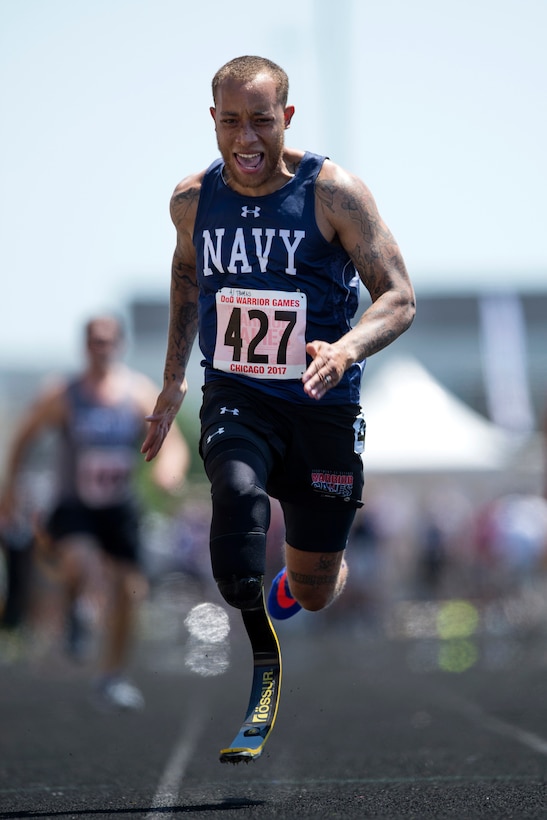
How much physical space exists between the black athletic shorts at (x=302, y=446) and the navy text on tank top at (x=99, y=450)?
12.8 ft

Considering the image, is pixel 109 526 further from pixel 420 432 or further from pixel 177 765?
pixel 420 432

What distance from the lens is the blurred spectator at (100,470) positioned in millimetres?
9336

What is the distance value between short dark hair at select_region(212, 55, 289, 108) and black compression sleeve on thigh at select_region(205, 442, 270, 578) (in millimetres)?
1376

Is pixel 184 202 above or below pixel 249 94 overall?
below

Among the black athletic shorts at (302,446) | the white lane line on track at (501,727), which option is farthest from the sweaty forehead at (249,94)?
the white lane line on track at (501,727)

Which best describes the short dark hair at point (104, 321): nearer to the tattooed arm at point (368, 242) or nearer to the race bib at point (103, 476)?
the race bib at point (103, 476)

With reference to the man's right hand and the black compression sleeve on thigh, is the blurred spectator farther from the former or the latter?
the black compression sleeve on thigh

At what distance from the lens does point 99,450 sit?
31.0 feet

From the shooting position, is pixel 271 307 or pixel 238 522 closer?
pixel 238 522

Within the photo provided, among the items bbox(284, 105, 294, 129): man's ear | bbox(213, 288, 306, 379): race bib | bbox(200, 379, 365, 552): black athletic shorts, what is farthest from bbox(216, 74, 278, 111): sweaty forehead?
bbox(200, 379, 365, 552): black athletic shorts

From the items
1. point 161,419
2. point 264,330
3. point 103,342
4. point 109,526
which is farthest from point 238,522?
point 103,342

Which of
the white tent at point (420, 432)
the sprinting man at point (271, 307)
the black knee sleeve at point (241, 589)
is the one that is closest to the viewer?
the black knee sleeve at point (241, 589)

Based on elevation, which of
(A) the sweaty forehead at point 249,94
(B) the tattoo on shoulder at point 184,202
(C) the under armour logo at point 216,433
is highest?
(A) the sweaty forehead at point 249,94

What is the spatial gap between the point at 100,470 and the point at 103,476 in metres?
0.04
